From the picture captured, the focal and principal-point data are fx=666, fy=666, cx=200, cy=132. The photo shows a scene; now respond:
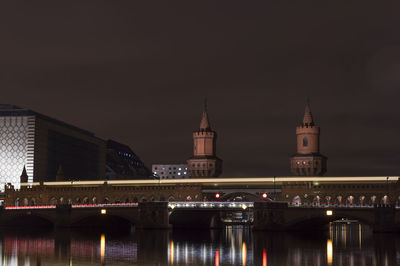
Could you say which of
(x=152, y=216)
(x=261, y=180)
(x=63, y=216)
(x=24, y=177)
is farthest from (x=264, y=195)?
(x=24, y=177)

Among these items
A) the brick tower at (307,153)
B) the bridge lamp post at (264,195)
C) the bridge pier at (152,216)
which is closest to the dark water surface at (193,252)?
the bridge pier at (152,216)

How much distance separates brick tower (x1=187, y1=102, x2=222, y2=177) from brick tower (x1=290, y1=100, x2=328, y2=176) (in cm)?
2135

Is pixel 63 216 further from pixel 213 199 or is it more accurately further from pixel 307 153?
pixel 307 153

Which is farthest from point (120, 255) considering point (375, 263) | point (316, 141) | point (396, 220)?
point (316, 141)

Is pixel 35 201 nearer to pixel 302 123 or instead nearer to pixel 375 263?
pixel 302 123

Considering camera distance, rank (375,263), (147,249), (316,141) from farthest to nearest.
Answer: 1. (316,141)
2. (147,249)
3. (375,263)

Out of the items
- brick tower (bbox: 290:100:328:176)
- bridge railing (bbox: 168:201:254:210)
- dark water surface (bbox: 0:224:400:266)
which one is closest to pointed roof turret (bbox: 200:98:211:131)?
brick tower (bbox: 290:100:328:176)

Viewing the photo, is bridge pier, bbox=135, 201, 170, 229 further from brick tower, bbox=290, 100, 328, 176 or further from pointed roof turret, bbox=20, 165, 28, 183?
pointed roof turret, bbox=20, 165, 28, 183

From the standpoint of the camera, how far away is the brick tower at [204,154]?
176500 millimetres

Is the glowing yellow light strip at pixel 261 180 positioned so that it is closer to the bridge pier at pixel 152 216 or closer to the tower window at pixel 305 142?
the tower window at pixel 305 142

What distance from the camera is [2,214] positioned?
137750 mm

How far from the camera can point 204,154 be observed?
585 feet

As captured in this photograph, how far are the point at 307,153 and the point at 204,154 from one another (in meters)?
28.2

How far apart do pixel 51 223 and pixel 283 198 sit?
5305 centimetres
